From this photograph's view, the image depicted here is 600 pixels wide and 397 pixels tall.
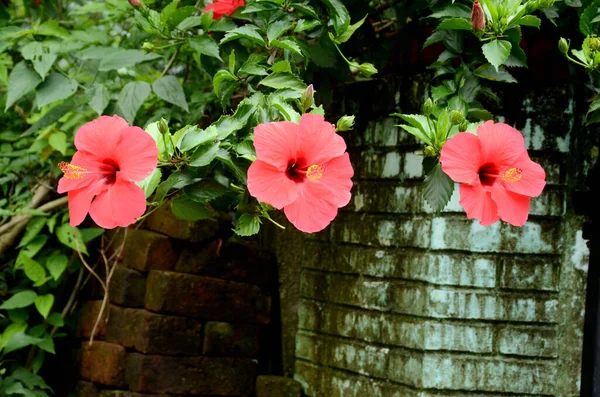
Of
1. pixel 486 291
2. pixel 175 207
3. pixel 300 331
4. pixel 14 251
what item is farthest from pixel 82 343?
pixel 175 207

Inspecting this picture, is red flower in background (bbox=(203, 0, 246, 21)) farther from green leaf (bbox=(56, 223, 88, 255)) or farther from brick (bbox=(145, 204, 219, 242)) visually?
green leaf (bbox=(56, 223, 88, 255))

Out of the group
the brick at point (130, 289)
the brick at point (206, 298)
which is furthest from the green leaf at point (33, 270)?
the brick at point (206, 298)

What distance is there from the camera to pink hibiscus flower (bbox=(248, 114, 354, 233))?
1.07 m

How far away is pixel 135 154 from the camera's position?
1.10m

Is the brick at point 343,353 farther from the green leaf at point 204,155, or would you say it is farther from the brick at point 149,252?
the green leaf at point 204,155

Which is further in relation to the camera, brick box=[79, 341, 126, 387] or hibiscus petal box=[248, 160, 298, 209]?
brick box=[79, 341, 126, 387]

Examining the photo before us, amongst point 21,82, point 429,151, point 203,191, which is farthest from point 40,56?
point 429,151

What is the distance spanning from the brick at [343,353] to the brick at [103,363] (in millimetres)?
650

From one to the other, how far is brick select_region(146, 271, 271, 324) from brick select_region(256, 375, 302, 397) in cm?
23

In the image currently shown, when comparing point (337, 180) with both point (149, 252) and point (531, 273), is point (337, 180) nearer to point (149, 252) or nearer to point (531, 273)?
point (531, 273)

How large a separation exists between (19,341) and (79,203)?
1631 millimetres

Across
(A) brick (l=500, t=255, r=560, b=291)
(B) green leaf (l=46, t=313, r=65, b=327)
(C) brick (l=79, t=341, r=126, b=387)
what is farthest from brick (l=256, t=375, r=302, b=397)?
(A) brick (l=500, t=255, r=560, b=291)

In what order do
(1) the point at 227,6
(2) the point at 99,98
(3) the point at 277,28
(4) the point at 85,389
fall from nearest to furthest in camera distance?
(3) the point at 277,28 → (1) the point at 227,6 → (2) the point at 99,98 → (4) the point at 85,389

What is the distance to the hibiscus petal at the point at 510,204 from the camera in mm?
1158
